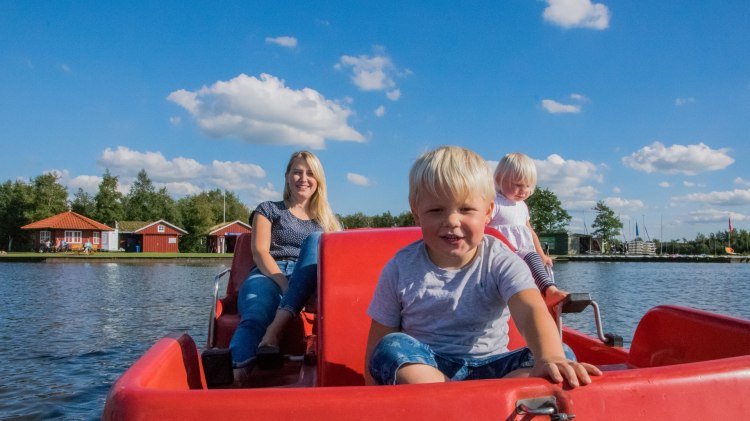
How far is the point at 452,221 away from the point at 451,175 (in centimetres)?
15

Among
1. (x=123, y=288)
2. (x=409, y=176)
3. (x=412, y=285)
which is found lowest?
(x=123, y=288)

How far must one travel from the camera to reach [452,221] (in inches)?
78.7

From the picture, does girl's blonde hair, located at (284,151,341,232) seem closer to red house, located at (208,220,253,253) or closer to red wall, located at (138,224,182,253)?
red wall, located at (138,224,182,253)

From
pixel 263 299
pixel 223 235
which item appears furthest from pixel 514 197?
pixel 223 235

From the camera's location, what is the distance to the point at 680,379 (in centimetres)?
164

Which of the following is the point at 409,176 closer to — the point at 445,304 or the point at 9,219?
the point at 445,304

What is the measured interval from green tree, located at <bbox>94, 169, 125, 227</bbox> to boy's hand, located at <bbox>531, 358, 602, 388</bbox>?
3047 inches

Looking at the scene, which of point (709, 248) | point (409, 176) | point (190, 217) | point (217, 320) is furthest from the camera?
point (709, 248)

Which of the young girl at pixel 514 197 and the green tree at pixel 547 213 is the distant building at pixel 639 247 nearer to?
the green tree at pixel 547 213

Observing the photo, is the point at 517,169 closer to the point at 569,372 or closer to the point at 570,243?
the point at 569,372

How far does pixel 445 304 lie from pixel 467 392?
611 mm

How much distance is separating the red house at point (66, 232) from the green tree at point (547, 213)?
49.3 meters

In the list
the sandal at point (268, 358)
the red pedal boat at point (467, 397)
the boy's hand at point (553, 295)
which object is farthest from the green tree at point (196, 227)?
the red pedal boat at point (467, 397)

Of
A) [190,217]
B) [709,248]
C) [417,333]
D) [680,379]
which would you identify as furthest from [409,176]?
[709,248]
